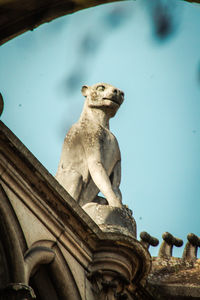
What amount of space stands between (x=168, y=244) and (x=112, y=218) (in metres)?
5.24

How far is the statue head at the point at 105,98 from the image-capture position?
440 inches

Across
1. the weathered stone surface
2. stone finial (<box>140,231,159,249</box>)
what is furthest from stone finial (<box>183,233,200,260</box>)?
the weathered stone surface

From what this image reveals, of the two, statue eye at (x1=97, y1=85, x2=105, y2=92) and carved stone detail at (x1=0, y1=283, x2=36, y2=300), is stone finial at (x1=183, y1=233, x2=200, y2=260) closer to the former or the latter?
statue eye at (x1=97, y1=85, x2=105, y2=92)

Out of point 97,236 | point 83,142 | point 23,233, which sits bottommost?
point 23,233

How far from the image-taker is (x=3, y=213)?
8008 mm

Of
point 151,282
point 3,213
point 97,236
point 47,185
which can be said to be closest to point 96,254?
point 97,236

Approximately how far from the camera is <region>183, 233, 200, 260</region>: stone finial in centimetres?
1402

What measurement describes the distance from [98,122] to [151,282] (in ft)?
8.52

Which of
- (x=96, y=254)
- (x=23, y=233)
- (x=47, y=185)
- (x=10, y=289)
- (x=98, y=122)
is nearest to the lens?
(x=10, y=289)

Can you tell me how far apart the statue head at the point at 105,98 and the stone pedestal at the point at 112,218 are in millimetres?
1837

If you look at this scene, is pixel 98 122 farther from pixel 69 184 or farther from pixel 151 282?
pixel 151 282

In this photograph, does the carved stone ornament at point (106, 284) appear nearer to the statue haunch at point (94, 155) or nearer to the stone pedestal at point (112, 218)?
the stone pedestal at point (112, 218)

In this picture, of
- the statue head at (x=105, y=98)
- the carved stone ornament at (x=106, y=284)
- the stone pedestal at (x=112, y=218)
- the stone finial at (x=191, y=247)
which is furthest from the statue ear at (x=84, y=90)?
the stone finial at (x=191, y=247)

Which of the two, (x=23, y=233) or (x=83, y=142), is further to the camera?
(x=83, y=142)
